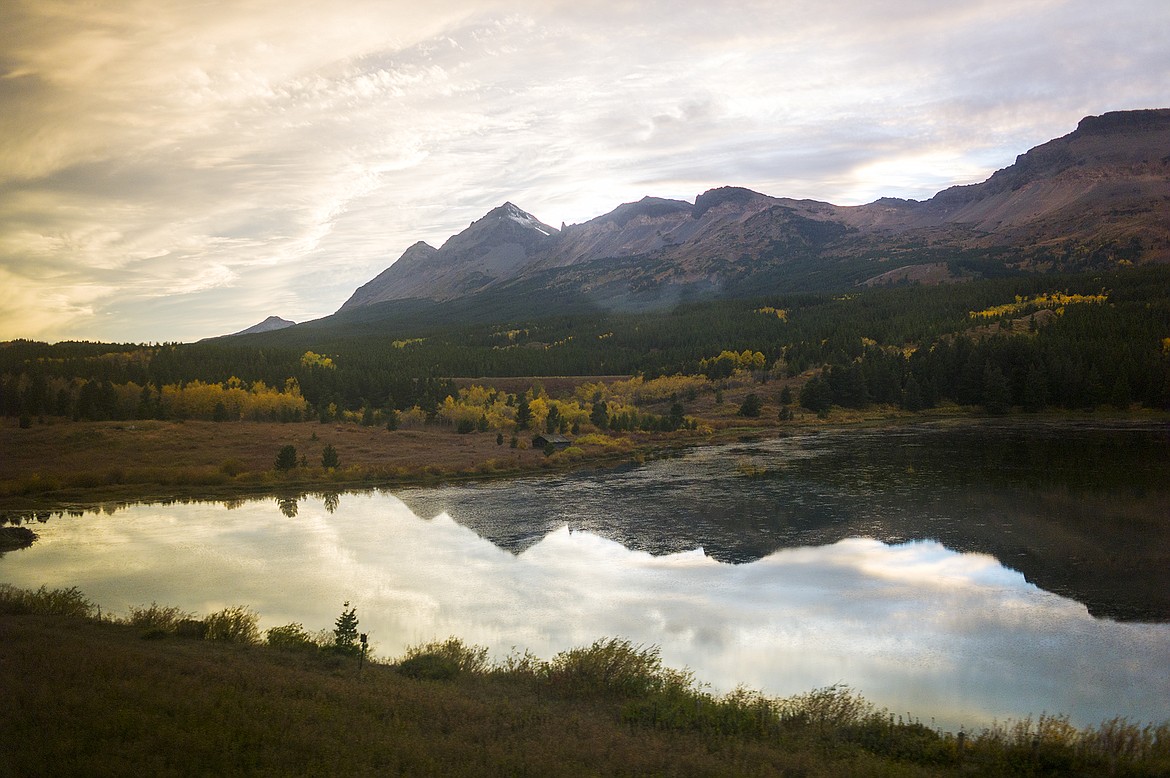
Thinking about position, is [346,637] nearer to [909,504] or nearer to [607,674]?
[607,674]

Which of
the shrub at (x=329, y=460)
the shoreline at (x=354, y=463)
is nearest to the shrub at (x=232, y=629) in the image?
the shoreline at (x=354, y=463)

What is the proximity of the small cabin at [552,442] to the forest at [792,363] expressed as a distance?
22838 millimetres

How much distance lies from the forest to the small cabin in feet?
74.9

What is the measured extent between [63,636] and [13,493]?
4188 cm

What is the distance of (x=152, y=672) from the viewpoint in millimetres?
14500

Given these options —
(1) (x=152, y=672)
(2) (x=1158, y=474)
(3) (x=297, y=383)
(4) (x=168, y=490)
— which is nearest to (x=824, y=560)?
(1) (x=152, y=672)

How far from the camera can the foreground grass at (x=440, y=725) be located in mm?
Answer: 11320

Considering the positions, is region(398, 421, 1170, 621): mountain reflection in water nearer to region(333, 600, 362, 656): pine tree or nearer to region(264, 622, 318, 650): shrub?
region(264, 622, 318, 650): shrub

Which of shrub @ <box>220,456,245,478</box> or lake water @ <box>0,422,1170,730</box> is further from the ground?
shrub @ <box>220,456,245,478</box>

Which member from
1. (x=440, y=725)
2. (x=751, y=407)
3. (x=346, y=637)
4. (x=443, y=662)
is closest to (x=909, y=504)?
(x=443, y=662)

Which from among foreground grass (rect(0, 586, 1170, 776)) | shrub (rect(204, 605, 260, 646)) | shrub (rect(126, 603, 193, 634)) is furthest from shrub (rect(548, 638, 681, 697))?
shrub (rect(126, 603, 193, 634))

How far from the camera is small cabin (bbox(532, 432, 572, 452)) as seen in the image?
69706 millimetres

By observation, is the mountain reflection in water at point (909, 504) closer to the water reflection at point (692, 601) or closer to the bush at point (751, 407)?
the water reflection at point (692, 601)

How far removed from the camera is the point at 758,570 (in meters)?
31.2
